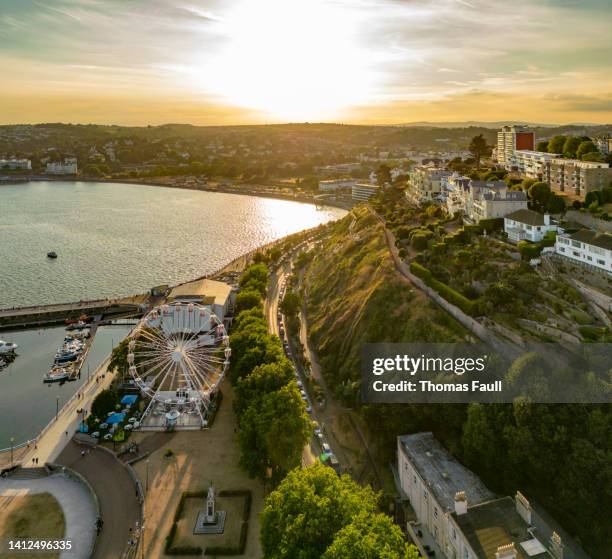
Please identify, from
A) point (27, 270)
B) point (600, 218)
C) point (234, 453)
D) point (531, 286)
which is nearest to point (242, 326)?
point (234, 453)

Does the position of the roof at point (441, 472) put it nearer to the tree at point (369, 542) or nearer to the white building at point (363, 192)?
the tree at point (369, 542)

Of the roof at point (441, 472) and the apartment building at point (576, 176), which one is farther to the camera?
the apartment building at point (576, 176)

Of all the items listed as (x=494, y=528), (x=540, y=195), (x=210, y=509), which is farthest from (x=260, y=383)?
(x=540, y=195)

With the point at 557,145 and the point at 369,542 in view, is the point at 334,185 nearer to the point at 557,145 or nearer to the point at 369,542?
the point at 557,145

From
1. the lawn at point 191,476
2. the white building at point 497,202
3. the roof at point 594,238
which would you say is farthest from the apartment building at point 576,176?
the lawn at point 191,476

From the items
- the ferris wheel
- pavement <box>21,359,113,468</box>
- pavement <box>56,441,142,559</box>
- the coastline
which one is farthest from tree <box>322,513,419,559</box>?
the coastline

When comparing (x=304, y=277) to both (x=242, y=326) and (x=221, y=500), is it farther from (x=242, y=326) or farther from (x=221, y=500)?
(x=221, y=500)

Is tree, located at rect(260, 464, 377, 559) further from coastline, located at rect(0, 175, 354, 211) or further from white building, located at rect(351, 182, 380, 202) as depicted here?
coastline, located at rect(0, 175, 354, 211)

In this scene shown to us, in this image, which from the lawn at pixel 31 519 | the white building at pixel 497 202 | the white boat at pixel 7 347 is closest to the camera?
the lawn at pixel 31 519
